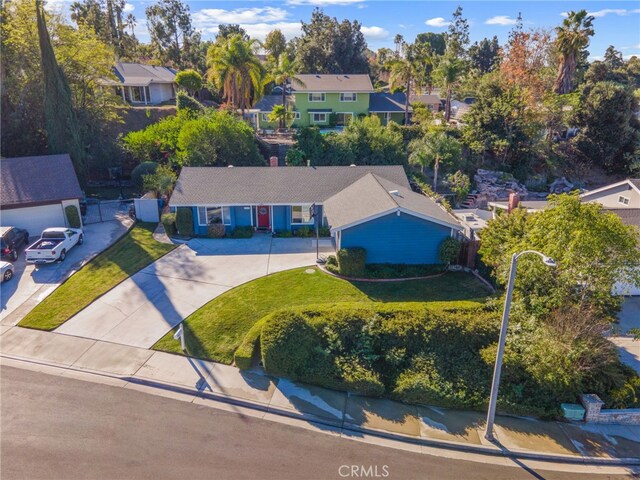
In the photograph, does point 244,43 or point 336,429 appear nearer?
point 336,429

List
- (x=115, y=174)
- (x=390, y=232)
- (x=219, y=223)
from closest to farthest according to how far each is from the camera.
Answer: (x=390, y=232)
(x=219, y=223)
(x=115, y=174)

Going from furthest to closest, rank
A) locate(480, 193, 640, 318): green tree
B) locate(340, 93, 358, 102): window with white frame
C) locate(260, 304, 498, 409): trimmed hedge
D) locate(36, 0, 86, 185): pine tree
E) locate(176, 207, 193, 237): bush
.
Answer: locate(340, 93, 358, 102): window with white frame → locate(36, 0, 86, 185): pine tree → locate(176, 207, 193, 237): bush → locate(260, 304, 498, 409): trimmed hedge → locate(480, 193, 640, 318): green tree

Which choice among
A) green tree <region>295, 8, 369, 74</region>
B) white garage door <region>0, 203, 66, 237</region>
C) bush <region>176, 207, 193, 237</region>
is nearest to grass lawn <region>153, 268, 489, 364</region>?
bush <region>176, 207, 193, 237</region>

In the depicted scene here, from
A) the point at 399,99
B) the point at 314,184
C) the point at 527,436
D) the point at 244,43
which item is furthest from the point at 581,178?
the point at 527,436

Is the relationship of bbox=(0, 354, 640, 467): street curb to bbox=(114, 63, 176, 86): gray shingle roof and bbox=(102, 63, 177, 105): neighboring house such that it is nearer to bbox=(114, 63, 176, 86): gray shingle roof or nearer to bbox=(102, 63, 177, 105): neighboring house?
bbox=(114, 63, 176, 86): gray shingle roof

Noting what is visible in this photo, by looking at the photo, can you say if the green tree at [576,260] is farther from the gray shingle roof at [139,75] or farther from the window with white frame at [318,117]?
the gray shingle roof at [139,75]

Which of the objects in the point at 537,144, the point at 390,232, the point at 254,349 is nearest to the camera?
the point at 254,349

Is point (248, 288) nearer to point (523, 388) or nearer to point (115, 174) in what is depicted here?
point (523, 388)
